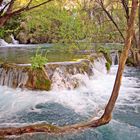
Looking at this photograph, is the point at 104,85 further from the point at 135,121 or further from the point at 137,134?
the point at 137,134

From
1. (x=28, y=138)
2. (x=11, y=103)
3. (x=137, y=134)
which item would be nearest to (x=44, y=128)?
(x=28, y=138)

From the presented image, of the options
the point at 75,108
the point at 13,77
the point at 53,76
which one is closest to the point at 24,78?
the point at 13,77

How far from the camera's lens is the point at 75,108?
338 inches

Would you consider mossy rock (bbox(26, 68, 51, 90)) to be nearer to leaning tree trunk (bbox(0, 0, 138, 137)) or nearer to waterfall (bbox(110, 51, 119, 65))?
leaning tree trunk (bbox(0, 0, 138, 137))

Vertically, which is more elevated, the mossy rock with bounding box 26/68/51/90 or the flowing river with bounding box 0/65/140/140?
the mossy rock with bounding box 26/68/51/90

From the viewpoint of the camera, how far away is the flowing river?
21.3 feet

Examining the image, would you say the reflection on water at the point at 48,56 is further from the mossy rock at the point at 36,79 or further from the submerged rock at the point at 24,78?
the mossy rock at the point at 36,79

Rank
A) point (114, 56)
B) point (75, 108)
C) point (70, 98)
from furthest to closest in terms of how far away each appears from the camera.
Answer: point (114, 56), point (70, 98), point (75, 108)

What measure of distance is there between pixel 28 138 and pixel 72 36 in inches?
165

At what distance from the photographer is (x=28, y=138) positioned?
601 centimetres

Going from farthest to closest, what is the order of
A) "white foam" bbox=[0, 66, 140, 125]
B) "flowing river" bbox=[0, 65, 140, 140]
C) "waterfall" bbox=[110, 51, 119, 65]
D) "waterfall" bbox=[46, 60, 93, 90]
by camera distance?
"waterfall" bbox=[110, 51, 119, 65], "waterfall" bbox=[46, 60, 93, 90], "white foam" bbox=[0, 66, 140, 125], "flowing river" bbox=[0, 65, 140, 140]

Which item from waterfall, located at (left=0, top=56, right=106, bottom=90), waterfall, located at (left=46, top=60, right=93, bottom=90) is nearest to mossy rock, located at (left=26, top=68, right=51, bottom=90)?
waterfall, located at (left=0, top=56, right=106, bottom=90)

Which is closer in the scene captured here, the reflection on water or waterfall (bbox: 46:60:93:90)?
waterfall (bbox: 46:60:93:90)

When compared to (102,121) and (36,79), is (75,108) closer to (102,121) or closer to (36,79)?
(36,79)
